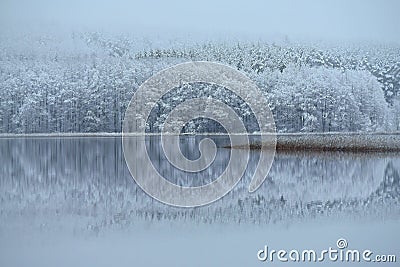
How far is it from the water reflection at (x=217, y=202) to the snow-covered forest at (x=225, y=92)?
22.7 meters

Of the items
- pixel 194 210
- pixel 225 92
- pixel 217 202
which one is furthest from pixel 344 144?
pixel 225 92

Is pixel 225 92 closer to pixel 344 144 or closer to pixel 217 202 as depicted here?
pixel 344 144

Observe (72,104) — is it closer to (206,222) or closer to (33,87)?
(33,87)

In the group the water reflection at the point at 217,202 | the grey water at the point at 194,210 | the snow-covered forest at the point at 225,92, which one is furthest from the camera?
the snow-covered forest at the point at 225,92

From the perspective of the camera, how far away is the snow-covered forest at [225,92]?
42.7 m

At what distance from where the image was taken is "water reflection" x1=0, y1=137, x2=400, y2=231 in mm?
11086

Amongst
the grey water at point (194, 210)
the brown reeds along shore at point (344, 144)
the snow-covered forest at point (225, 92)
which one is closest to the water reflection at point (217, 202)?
the grey water at point (194, 210)

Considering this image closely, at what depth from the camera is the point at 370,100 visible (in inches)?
1665

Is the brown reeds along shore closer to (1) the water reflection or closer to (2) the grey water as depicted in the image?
(1) the water reflection

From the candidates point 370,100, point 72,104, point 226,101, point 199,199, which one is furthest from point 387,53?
point 199,199

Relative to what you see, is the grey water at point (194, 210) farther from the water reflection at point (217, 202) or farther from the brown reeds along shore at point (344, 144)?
the brown reeds along shore at point (344, 144)

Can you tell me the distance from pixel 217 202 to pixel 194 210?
964 millimetres

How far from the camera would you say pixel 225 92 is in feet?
150

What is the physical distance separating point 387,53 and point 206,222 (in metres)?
47.0
